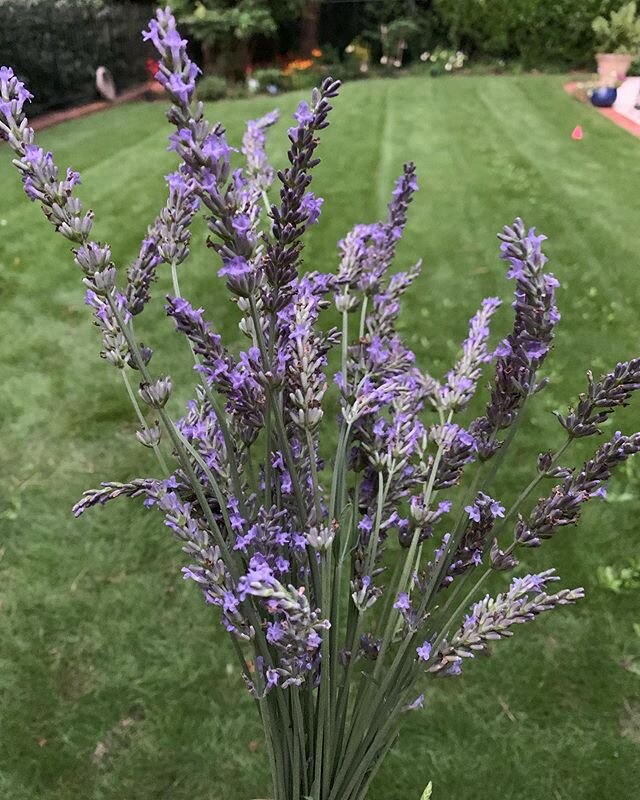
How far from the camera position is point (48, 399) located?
2.61 metres

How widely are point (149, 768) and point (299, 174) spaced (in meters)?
1.37

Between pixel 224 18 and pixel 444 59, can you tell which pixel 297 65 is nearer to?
pixel 224 18

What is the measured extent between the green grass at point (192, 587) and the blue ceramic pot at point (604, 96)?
2852mm

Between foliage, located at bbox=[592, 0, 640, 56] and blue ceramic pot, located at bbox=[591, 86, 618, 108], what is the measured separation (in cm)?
299

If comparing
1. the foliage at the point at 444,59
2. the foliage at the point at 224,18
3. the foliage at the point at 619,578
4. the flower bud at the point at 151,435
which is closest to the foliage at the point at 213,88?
the foliage at the point at 224,18

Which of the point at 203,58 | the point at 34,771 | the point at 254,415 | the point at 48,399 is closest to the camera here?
the point at 254,415

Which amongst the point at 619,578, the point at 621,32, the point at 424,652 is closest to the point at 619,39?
the point at 621,32

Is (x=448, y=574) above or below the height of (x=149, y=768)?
above

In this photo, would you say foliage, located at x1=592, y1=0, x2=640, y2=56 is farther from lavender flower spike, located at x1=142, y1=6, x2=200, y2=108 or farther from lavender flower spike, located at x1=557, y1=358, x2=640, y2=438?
lavender flower spike, located at x1=142, y1=6, x2=200, y2=108

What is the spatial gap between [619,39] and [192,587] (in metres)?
9.97

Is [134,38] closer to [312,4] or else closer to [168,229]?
[312,4]

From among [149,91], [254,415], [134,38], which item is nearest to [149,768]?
[254,415]

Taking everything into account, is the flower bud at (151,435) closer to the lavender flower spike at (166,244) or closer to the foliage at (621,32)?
the lavender flower spike at (166,244)

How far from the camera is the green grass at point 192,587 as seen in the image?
1.50 metres
